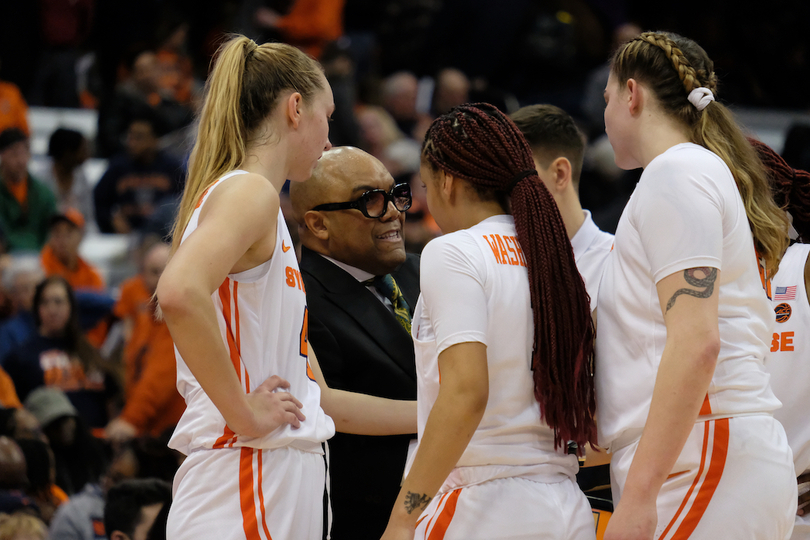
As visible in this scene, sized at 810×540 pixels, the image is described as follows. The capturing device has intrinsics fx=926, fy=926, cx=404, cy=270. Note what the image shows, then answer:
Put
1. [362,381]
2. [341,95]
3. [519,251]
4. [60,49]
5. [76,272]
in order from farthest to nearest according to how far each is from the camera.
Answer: [60,49]
[341,95]
[76,272]
[362,381]
[519,251]

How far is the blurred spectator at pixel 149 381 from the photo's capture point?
20.9ft

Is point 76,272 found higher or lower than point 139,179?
lower

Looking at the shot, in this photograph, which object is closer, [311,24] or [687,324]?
[687,324]

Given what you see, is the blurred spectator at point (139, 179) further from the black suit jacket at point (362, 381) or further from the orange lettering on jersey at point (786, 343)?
the orange lettering on jersey at point (786, 343)

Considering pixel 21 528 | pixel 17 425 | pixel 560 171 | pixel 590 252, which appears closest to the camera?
pixel 590 252

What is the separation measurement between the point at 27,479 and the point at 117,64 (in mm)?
6868

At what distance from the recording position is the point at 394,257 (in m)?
3.33

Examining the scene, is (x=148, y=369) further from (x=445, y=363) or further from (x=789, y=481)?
(x=789, y=481)

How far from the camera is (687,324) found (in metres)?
2.13

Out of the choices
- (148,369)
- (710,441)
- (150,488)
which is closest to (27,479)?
(150,488)

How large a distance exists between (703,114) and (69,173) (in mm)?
7901

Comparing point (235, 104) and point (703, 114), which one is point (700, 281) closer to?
point (703, 114)

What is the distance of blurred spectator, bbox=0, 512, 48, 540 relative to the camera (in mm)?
4074

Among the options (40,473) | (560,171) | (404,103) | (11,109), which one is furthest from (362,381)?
(404,103)
